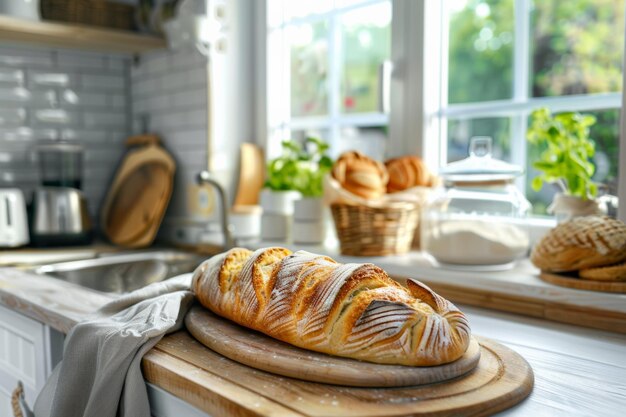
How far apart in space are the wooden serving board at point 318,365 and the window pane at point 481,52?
983 centimetres

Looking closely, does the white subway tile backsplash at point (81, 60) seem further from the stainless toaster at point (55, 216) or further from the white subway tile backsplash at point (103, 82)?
the stainless toaster at point (55, 216)

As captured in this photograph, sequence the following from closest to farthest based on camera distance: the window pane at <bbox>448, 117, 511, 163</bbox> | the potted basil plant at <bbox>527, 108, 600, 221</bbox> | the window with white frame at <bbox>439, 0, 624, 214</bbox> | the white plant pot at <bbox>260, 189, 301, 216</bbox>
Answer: the potted basil plant at <bbox>527, 108, 600, 221</bbox>
the white plant pot at <bbox>260, 189, 301, 216</bbox>
the window pane at <bbox>448, 117, 511, 163</bbox>
the window with white frame at <bbox>439, 0, 624, 214</bbox>

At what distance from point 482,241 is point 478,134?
7.36 m

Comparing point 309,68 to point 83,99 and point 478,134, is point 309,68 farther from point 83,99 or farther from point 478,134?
point 478,134

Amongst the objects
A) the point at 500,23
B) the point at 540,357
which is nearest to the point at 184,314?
the point at 540,357

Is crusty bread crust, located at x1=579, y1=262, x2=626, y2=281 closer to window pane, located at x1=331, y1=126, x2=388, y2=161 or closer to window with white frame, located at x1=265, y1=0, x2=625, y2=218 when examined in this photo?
window with white frame, located at x1=265, y1=0, x2=625, y2=218

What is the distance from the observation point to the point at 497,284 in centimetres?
139

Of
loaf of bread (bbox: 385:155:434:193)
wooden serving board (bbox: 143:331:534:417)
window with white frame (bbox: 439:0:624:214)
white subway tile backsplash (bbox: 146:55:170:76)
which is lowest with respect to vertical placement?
wooden serving board (bbox: 143:331:534:417)

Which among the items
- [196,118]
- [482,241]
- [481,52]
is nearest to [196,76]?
[196,118]

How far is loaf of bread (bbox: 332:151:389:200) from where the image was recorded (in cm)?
176

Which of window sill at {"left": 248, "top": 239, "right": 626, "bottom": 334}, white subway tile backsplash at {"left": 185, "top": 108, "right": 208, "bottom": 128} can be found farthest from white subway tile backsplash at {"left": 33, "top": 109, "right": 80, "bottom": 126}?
window sill at {"left": 248, "top": 239, "right": 626, "bottom": 334}

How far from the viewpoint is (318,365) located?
85cm

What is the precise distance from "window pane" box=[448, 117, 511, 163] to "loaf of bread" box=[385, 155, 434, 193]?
4889mm

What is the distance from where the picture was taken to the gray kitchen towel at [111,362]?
973 mm
